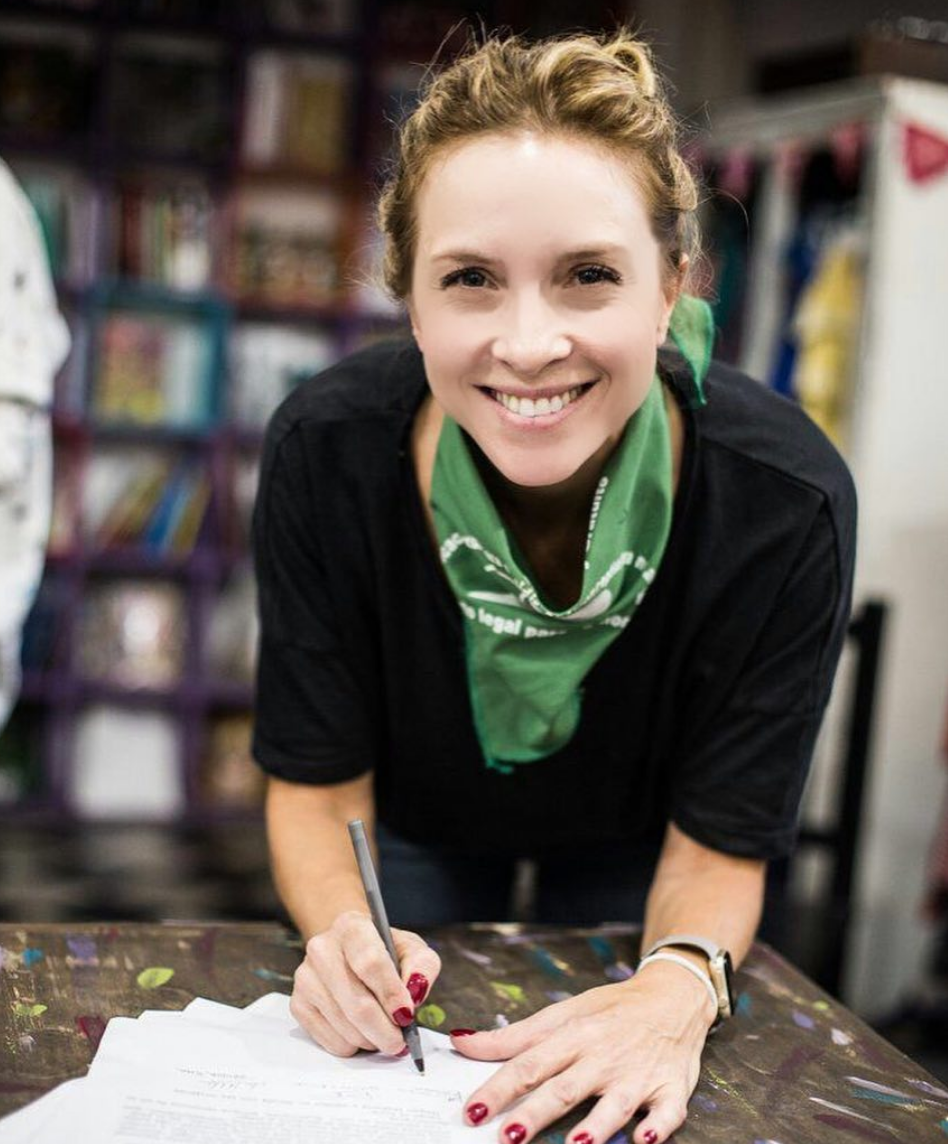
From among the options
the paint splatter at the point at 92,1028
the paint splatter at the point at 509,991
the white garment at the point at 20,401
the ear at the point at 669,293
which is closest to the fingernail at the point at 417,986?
the paint splatter at the point at 509,991

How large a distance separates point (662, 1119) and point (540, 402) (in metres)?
0.53

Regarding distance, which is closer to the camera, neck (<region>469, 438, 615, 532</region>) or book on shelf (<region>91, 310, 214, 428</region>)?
neck (<region>469, 438, 615, 532</region>)

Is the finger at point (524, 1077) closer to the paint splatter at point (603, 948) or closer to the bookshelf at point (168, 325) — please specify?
the paint splatter at point (603, 948)

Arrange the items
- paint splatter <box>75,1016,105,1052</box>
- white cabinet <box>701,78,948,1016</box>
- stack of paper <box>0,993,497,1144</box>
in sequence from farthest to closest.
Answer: white cabinet <box>701,78,948,1016</box>
paint splatter <box>75,1016,105,1052</box>
stack of paper <box>0,993,497,1144</box>

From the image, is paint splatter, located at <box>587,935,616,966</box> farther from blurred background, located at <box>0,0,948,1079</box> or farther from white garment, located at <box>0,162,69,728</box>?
blurred background, located at <box>0,0,948,1079</box>

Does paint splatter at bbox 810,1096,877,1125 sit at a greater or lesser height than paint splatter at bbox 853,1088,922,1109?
greater

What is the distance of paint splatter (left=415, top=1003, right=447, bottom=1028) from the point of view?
3.17ft

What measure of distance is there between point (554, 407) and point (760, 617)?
286 millimetres

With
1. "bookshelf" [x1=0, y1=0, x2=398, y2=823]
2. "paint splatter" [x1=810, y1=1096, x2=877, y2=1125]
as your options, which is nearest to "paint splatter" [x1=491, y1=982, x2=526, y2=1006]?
"paint splatter" [x1=810, y1=1096, x2=877, y2=1125]

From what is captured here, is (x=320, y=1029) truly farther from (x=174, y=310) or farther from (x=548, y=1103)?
(x=174, y=310)

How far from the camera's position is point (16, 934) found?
41.8 inches

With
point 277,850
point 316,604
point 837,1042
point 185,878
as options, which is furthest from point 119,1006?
point 185,878

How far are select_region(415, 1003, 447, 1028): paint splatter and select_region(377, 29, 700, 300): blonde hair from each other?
24.0 inches

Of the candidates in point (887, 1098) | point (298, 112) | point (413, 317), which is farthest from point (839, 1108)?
point (298, 112)
